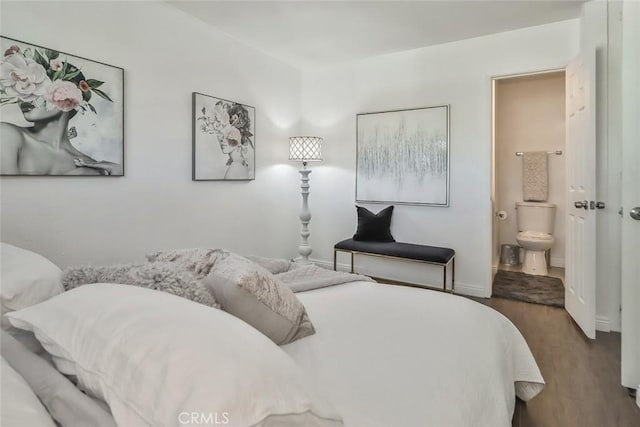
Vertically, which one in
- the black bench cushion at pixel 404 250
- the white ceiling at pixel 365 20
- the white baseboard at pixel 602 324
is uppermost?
the white ceiling at pixel 365 20

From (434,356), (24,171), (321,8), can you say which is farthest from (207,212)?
(434,356)

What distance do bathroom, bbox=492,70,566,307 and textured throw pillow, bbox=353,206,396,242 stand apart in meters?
1.52

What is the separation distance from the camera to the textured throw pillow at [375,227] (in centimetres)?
382

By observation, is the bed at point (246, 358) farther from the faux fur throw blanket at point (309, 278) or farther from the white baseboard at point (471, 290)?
the white baseboard at point (471, 290)

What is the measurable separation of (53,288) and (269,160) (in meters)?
3.07

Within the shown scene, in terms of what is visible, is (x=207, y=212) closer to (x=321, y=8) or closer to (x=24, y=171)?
(x=24, y=171)

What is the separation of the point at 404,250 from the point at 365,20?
2.08 meters

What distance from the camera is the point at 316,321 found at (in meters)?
1.37

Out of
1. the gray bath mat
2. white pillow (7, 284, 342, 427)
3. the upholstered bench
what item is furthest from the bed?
the gray bath mat

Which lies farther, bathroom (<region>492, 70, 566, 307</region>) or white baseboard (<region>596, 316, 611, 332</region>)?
bathroom (<region>492, 70, 566, 307</region>)

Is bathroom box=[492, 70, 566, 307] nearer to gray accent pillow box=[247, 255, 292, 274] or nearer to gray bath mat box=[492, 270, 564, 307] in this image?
gray bath mat box=[492, 270, 564, 307]

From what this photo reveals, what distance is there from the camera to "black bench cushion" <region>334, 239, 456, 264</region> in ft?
10.9

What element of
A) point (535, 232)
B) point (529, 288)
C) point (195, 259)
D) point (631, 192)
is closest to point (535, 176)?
point (535, 232)

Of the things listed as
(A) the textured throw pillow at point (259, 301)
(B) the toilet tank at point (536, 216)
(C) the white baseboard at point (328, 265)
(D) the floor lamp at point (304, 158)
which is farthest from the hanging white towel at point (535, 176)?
(A) the textured throw pillow at point (259, 301)
